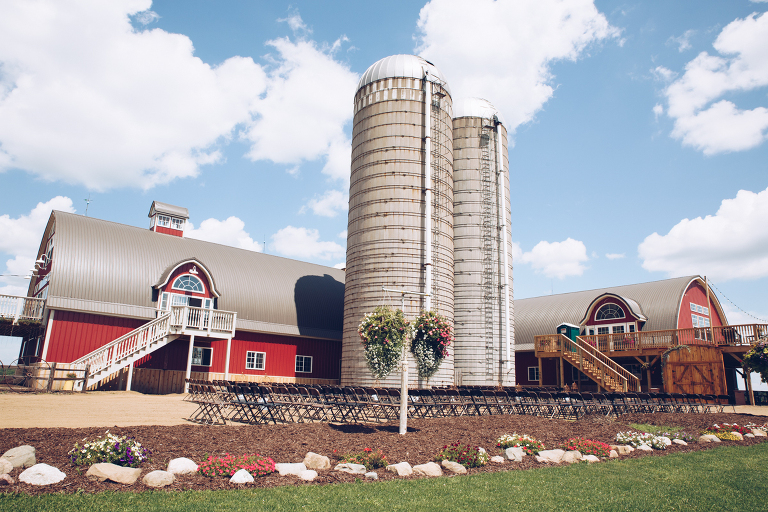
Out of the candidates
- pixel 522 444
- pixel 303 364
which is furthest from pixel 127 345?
pixel 522 444

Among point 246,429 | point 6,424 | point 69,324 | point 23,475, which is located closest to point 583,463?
point 246,429

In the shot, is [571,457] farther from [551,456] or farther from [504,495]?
[504,495]

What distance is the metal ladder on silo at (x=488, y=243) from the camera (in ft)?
97.0

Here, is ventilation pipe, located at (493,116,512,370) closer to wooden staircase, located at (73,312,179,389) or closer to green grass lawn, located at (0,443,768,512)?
wooden staircase, located at (73,312,179,389)

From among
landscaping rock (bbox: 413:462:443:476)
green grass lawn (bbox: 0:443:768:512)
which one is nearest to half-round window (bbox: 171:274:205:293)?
landscaping rock (bbox: 413:462:443:476)

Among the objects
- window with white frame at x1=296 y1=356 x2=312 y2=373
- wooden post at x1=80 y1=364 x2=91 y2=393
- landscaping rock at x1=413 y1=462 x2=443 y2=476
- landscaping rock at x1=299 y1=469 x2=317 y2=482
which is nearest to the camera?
landscaping rock at x1=299 y1=469 x2=317 y2=482

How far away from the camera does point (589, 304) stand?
123 ft

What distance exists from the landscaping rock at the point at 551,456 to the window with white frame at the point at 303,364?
23971 mm

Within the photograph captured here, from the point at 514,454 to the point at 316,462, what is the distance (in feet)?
12.7

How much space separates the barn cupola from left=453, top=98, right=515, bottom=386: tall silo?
18013 millimetres

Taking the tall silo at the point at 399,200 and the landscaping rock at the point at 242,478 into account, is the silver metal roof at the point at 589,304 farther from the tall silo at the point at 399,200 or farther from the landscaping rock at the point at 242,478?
the landscaping rock at the point at 242,478

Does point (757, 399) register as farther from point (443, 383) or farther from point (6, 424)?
point (6, 424)

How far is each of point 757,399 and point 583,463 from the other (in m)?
27.1

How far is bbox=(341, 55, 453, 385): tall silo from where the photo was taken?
2588 cm
